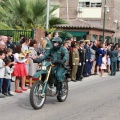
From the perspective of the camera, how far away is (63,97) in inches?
434

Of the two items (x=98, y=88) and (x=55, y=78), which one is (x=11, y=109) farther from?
(x=98, y=88)

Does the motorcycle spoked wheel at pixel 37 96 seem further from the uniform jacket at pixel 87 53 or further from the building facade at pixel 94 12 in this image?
the building facade at pixel 94 12

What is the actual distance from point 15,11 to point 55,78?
55.9ft

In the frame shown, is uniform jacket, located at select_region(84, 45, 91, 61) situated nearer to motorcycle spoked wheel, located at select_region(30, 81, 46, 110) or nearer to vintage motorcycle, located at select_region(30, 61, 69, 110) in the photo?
vintage motorcycle, located at select_region(30, 61, 69, 110)

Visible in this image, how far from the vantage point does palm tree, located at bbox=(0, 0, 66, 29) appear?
26125 millimetres

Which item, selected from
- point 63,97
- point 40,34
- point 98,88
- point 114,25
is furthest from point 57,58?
point 114,25

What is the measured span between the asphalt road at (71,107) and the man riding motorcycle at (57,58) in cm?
79

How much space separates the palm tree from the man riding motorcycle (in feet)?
51.0

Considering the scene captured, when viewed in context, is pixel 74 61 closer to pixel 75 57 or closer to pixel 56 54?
pixel 75 57

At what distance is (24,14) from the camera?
86.4 feet

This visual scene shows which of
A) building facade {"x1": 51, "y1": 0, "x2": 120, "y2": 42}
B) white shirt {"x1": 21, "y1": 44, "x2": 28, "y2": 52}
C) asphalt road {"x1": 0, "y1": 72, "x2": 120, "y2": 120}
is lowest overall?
asphalt road {"x1": 0, "y1": 72, "x2": 120, "y2": 120}

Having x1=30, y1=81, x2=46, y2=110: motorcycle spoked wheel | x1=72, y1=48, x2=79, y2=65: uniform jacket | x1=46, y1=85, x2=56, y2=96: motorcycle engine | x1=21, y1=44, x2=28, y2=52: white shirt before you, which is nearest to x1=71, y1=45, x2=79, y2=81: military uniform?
x1=72, y1=48, x2=79, y2=65: uniform jacket

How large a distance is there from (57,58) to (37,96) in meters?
1.36

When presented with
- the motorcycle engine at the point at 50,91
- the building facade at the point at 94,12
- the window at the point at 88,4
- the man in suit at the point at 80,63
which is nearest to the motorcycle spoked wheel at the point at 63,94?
the motorcycle engine at the point at 50,91
